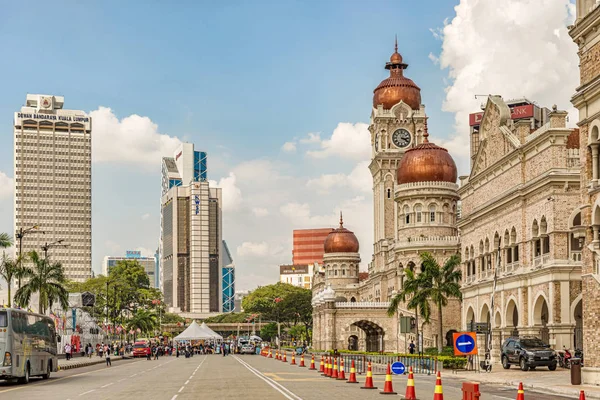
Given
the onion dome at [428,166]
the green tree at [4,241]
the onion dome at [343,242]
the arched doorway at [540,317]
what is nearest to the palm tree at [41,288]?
the green tree at [4,241]

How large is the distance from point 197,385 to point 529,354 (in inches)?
750

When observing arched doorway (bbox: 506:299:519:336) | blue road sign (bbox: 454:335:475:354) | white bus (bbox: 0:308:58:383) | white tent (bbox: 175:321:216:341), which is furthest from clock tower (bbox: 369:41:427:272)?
blue road sign (bbox: 454:335:475:354)

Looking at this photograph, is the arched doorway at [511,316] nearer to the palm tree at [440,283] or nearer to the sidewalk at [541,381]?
the sidewalk at [541,381]

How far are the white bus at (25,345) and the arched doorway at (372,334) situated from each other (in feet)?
191

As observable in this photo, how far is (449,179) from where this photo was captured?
310 ft

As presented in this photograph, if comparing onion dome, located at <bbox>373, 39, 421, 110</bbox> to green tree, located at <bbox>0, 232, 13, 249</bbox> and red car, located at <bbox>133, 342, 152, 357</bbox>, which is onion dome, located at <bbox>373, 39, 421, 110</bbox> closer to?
red car, located at <bbox>133, 342, 152, 357</bbox>

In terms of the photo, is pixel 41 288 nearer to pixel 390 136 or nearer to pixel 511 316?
pixel 511 316

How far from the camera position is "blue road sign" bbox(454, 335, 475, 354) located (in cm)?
3086

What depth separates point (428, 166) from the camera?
3681 inches

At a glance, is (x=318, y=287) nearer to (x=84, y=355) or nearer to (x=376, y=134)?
(x=376, y=134)

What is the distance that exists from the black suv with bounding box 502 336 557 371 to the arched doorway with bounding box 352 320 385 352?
163 feet

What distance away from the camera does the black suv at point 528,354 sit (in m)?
46.2

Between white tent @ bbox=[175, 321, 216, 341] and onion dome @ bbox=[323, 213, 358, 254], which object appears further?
onion dome @ bbox=[323, 213, 358, 254]

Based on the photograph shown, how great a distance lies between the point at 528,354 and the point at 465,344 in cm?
1693
